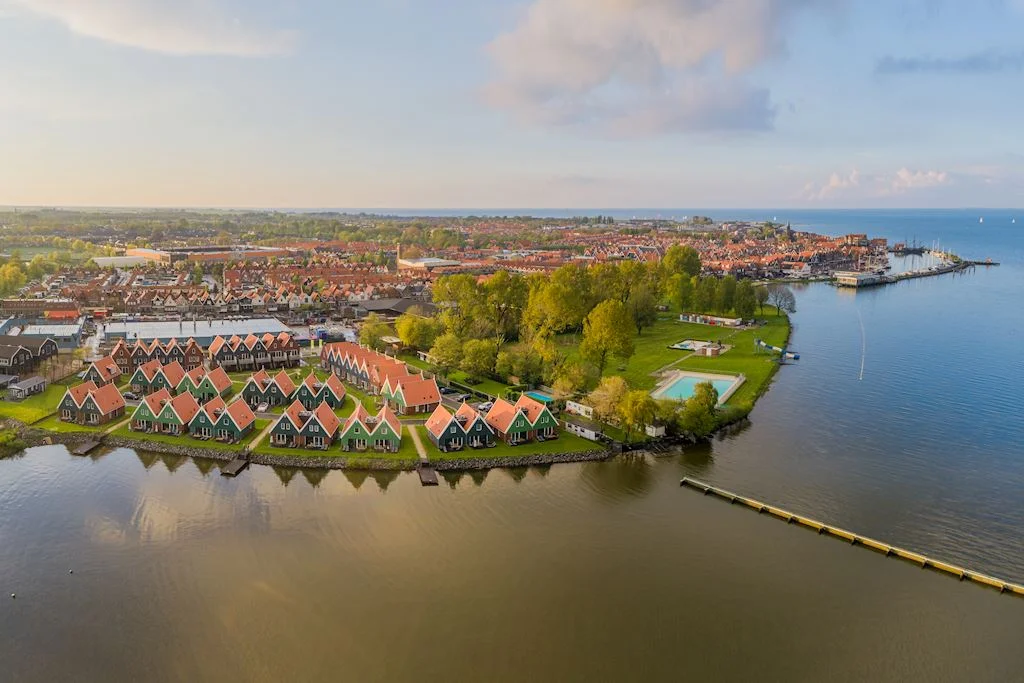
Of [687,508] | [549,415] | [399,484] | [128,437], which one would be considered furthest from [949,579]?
[128,437]

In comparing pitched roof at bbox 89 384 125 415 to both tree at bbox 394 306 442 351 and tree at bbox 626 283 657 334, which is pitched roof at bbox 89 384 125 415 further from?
tree at bbox 626 283 657 334

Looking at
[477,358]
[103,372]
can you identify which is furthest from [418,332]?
Answer: [103,372]

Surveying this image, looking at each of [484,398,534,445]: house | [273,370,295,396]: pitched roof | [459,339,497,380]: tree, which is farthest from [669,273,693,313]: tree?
[273,370,295,396]: pitched roof

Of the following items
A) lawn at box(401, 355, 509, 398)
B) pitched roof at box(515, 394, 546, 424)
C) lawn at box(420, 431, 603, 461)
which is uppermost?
pitched roof at box(515, 394, 546, 424)

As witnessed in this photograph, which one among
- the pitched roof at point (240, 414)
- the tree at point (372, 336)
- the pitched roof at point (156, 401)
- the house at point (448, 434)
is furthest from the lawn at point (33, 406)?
the house at point (448, 434)

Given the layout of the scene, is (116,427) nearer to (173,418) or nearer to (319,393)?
(173,418)

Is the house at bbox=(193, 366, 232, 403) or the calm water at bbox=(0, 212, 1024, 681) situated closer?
the calm water at bbox=(0, 212, 1024, 681)

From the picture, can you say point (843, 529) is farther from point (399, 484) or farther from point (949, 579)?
point (399, 484)

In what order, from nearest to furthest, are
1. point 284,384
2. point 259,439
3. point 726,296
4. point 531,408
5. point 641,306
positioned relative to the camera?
1. point 259,439
2. point 531,408
3. point 284,384
4. point 641,306
5. point 726,296
